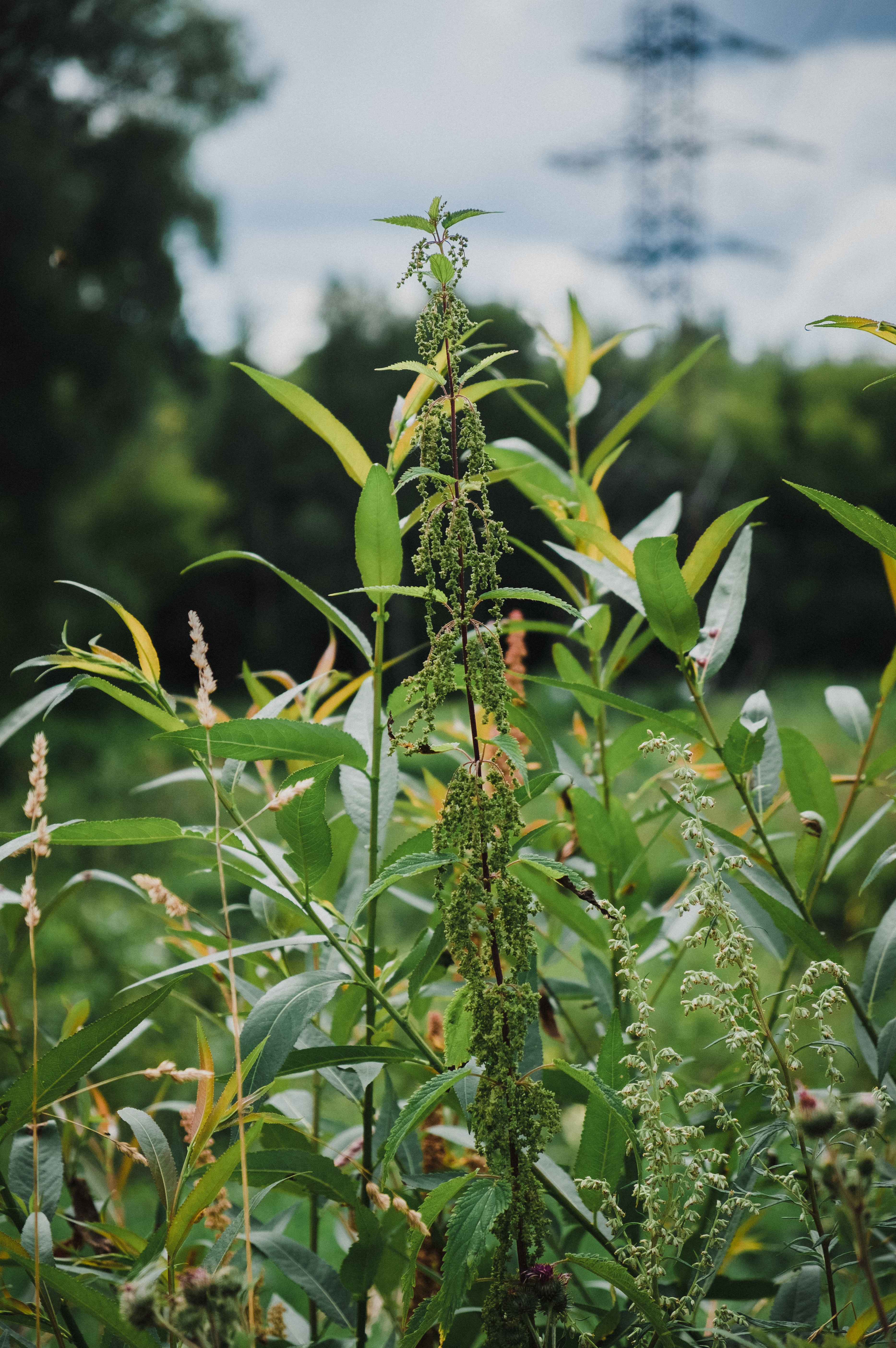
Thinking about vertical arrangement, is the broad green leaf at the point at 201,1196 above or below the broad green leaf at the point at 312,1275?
above

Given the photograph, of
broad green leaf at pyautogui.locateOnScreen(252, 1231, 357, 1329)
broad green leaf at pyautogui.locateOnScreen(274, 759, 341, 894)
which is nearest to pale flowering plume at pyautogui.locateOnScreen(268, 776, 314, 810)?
broad green leaf at pyautogui.locateOnScreen(274, 759, 341, 894)

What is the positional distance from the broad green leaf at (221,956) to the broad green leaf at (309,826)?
20 millimetres

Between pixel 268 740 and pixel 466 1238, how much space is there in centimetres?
18

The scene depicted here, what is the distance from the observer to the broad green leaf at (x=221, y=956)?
12.8 inches

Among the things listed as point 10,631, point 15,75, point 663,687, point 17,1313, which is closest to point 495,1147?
point 17,1313

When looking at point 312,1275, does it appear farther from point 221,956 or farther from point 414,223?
point 414,223

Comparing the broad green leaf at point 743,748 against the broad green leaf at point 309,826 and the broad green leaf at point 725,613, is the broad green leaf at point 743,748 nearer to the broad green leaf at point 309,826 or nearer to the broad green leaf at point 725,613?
the broad green leaf at point 725,613

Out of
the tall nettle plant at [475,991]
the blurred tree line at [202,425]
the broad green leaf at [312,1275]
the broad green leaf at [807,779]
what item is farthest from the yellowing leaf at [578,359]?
the blurred tree line at [202,425]

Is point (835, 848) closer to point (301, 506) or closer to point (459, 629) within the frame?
point (459, 629)

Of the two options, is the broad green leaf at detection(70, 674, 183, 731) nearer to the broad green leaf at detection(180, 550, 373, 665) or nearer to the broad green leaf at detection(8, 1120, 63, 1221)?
the broad green leaf at detection(180, 550, 373, 665)

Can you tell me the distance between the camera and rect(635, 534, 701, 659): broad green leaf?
0.37 meters

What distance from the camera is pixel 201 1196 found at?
312 millimetres

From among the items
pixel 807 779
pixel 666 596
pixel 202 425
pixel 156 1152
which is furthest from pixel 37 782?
pixel 202 425

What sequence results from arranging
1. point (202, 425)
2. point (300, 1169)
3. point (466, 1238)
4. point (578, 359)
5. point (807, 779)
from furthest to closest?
1. point (202, 425)
2. point (578, 359)
3. point (807, 779)
4. point (300, 1169)
5. point (466, 1238)
